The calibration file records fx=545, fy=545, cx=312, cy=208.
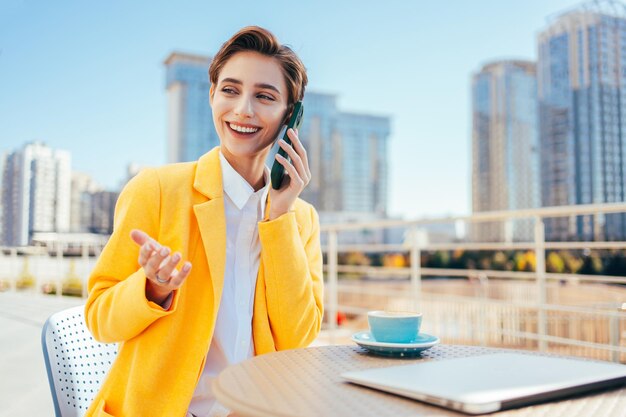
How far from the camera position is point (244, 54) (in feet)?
3.34

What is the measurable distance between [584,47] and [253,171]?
103 feet

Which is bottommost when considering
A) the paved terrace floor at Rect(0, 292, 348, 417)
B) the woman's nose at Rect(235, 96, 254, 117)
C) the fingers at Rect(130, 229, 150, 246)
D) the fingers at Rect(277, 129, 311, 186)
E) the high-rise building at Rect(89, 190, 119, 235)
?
the paved terrace floor at Rect(0, 292, 348, 417)

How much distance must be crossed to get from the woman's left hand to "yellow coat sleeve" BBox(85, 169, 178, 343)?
0.20 meters

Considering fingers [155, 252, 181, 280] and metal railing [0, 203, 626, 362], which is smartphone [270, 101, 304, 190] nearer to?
fingers [155, 252, 181, 280]

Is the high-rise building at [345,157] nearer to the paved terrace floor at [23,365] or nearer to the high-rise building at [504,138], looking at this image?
the high-rise building at [504,138]

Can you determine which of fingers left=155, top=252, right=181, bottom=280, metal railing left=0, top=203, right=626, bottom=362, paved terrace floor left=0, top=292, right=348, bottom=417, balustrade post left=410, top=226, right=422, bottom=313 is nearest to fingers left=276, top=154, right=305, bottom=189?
fingers left=155, top=252, right=181, bottom=280

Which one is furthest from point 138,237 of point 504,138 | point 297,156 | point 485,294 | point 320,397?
point 504,138

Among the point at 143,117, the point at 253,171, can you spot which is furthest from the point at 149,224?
the point at 143,117

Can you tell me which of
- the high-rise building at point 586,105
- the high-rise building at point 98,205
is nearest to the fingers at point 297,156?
the high-rise building at point 98,205

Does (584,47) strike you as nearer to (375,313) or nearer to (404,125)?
(404,125)

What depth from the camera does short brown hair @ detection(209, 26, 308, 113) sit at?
3.32ft

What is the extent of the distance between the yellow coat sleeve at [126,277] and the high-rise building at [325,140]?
33.9 meters

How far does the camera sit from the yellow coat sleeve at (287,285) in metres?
0.94

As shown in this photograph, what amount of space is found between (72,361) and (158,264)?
14.4 inches
